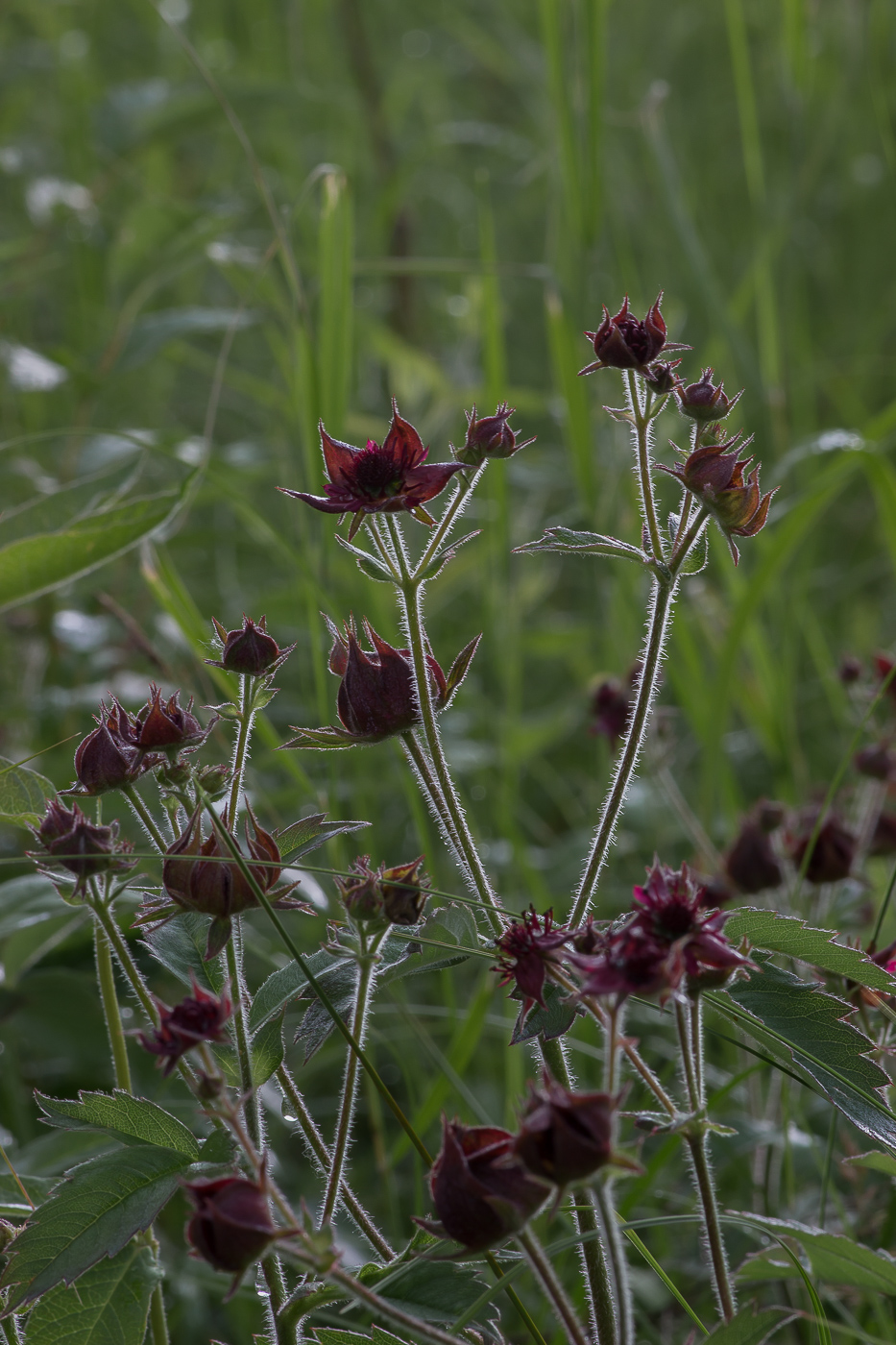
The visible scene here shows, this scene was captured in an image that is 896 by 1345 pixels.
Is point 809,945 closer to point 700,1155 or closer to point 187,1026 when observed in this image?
point 700,1155

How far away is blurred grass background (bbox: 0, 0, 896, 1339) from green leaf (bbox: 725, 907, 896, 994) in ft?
1.71

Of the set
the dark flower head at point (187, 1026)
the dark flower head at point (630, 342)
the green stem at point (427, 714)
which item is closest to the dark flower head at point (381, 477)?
the green stem at point (427, 714)

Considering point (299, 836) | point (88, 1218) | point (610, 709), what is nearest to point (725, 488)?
point (299, 836)

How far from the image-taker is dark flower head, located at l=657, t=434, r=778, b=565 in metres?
0.85

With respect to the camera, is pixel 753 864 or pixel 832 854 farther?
pixel 753 864

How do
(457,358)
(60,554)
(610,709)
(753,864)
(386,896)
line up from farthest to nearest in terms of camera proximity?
(457,358) < (610,709) < (753,864) < (60,554) < (386,896)

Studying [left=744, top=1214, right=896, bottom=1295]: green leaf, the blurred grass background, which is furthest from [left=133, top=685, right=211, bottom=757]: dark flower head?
[left=744, top=1214, right=896, bottom=1295]: green leaf

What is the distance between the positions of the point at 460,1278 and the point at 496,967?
0.66 feet

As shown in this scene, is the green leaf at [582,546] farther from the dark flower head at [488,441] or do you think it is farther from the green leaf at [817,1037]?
the green leaf at [817,1037]

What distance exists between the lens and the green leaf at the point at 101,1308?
28.5 inches

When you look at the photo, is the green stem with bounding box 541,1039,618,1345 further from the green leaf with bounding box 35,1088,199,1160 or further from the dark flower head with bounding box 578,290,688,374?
the dark flower head with bounding box 578,290,688,374

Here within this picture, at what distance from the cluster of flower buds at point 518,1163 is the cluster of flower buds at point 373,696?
30 cm

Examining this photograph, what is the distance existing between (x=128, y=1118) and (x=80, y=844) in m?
0.19

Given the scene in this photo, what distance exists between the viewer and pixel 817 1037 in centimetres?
81
